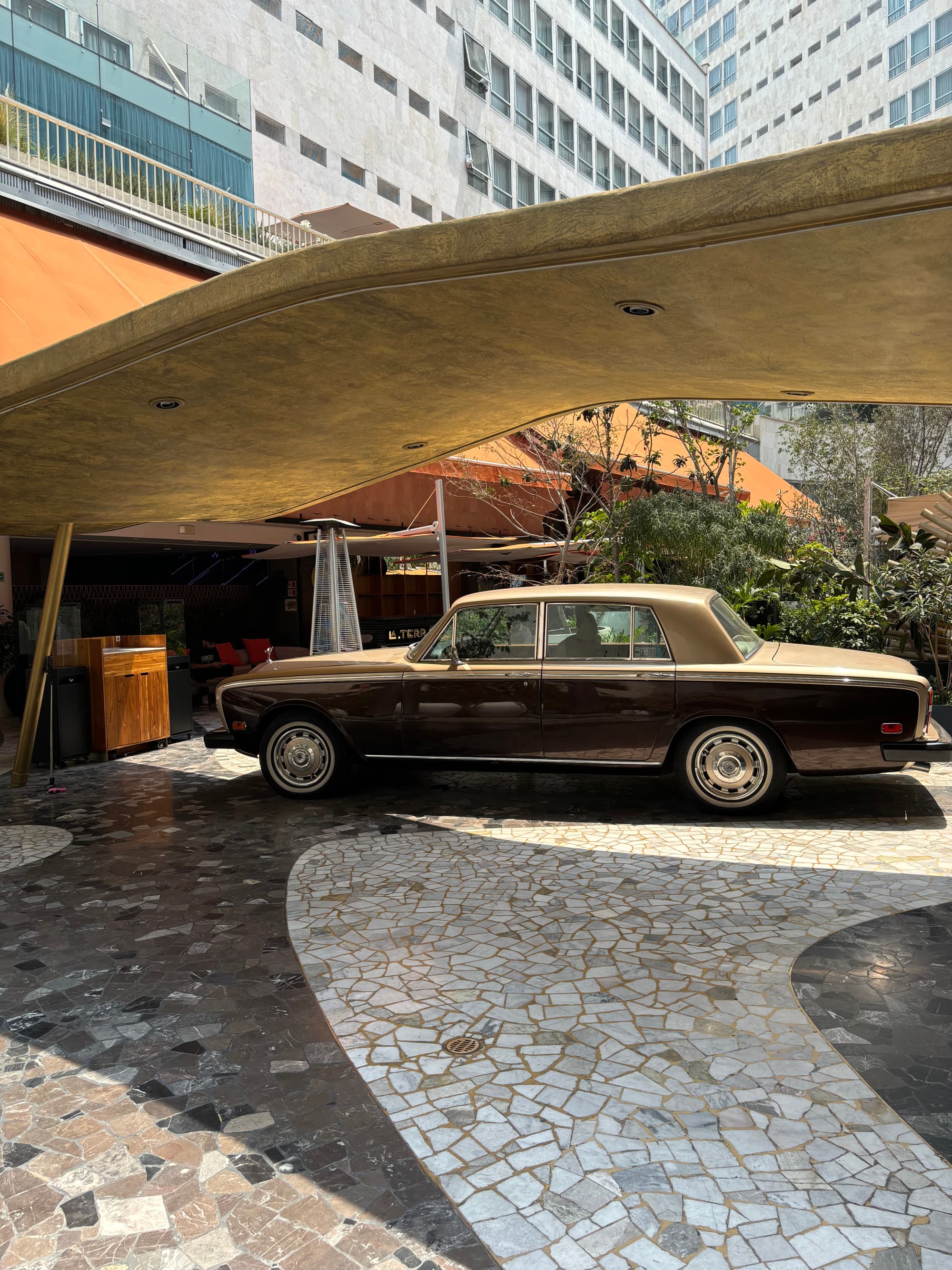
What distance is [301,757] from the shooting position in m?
7.79

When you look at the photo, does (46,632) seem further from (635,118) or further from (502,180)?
(635,118)

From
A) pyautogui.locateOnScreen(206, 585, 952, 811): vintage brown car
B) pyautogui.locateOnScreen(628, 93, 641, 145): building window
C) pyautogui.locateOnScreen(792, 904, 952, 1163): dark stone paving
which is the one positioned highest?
pyautogui.locateOnScreen(628, 93, 641, 145): building window

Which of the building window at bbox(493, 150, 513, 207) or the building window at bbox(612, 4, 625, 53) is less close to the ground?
the building window at bbox(612, 4, 625, 53)

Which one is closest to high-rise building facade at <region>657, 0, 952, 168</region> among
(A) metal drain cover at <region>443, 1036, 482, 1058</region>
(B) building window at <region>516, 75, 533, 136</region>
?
(B) building window at <region>516, 75, 533, 136</region>

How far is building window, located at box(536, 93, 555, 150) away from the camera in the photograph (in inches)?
1594

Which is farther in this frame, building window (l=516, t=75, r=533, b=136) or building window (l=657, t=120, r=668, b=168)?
building window (l=657, t=120, r=668, b=168)

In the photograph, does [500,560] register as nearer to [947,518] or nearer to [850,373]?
[947,518]

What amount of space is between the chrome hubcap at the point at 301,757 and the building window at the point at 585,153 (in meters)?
43.1

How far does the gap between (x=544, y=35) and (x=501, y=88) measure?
4.75 metres

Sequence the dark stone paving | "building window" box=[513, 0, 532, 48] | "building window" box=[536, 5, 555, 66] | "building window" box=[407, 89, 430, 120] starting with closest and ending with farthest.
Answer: the dark stone paving → "building window" box=[407, 89, 430, 120] → "building window" box=[513, 0, 532, 48] → "building window" box=[536, 5, 555, 66]

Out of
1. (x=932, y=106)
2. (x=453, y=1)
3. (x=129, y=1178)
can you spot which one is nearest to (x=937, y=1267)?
(x=129, y=1178)

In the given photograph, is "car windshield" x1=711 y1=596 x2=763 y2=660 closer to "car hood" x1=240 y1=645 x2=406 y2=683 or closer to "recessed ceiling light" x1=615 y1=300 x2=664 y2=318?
"car hood" x1=240 y1=645 x2=406 y2=683

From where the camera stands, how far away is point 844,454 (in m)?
29.1

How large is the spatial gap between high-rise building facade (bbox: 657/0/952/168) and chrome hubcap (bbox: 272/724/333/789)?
55.3 m
